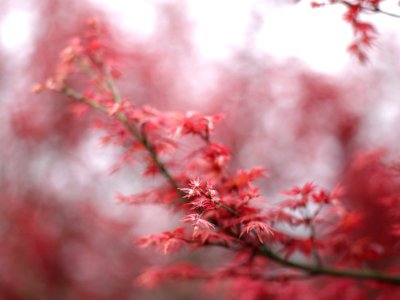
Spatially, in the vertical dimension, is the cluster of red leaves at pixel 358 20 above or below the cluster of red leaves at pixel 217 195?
above

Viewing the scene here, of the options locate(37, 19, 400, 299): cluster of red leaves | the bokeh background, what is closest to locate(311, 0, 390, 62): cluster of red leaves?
locate(37, 19, 400, 299): cluster of red leaves

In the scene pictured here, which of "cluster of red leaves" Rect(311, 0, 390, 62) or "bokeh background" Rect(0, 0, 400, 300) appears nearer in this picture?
"cluster of red leaves" Rect(311, 0, 390, 62)

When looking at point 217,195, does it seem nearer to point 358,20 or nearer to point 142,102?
point 358,20

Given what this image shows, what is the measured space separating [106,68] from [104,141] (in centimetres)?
40

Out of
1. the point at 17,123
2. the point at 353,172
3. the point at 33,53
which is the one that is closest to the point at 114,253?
the point at 17,123

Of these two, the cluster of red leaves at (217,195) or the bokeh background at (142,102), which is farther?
the bokeh background at (142,102)

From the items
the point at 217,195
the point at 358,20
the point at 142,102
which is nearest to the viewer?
the point at 217,195

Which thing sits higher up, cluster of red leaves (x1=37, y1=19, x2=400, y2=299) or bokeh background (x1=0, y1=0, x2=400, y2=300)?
bokeh background (x1=0, y1=0, x2=400, y2=300)

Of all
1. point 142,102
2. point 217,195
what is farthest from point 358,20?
point 142,102

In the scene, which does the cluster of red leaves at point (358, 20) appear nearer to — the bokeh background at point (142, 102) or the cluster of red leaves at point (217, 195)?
the cluster of red leaves at point (217, 195)

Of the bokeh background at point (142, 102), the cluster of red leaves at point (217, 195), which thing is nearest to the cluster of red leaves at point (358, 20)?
the cluster of red leaves at point (217, 195)

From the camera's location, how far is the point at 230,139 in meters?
4.04

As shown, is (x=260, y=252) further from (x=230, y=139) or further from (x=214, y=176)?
(x=230, y=139)

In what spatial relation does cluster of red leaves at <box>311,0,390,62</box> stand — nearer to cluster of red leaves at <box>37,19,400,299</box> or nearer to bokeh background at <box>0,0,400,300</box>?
cluster of red leaves at <box>37,19,400,299</box>
